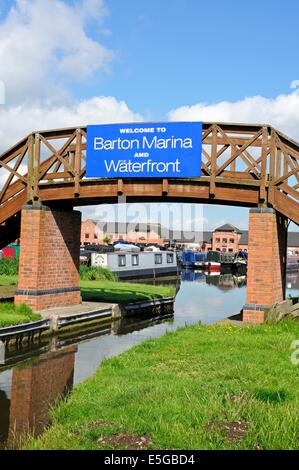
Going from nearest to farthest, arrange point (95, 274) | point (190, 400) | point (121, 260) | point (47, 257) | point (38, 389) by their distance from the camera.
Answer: point (190, 400), point (38, 389), point (47, 257), point (95, 274), point (121, 260)

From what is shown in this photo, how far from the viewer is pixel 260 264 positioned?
60.5 feet

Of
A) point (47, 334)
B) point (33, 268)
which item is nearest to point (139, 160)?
point (33, 268)

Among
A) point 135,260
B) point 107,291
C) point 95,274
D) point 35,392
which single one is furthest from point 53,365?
point 135,260

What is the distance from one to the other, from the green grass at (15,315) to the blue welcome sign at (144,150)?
19.1ft

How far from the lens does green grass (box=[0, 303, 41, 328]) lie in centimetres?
1734

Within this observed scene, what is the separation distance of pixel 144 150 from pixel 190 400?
42.2 ft

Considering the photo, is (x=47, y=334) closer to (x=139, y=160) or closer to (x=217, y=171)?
(x=139, y=160)

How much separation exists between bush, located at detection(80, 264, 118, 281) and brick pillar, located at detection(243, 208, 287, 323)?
21335 millimetres

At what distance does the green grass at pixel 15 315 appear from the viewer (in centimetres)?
1734

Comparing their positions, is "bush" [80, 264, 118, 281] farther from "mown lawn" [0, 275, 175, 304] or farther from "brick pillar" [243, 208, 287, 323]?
"brick pillar" [243, 208, 287, 323]

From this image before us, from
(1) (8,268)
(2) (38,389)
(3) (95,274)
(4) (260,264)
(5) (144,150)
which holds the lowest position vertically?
(2) (38,389)

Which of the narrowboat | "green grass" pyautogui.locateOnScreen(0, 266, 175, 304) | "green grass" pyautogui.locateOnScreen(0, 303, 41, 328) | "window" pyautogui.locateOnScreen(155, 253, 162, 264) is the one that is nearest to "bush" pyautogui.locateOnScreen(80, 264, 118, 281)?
"green grass" pyautogui.locateOnScreen(0, 266, 175, 304)

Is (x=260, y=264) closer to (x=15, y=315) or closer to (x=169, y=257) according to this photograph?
(x=15, y=315)

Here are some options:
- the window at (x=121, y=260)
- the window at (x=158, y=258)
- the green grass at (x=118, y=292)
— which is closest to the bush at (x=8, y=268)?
the green grass at (x=118, y=292)
